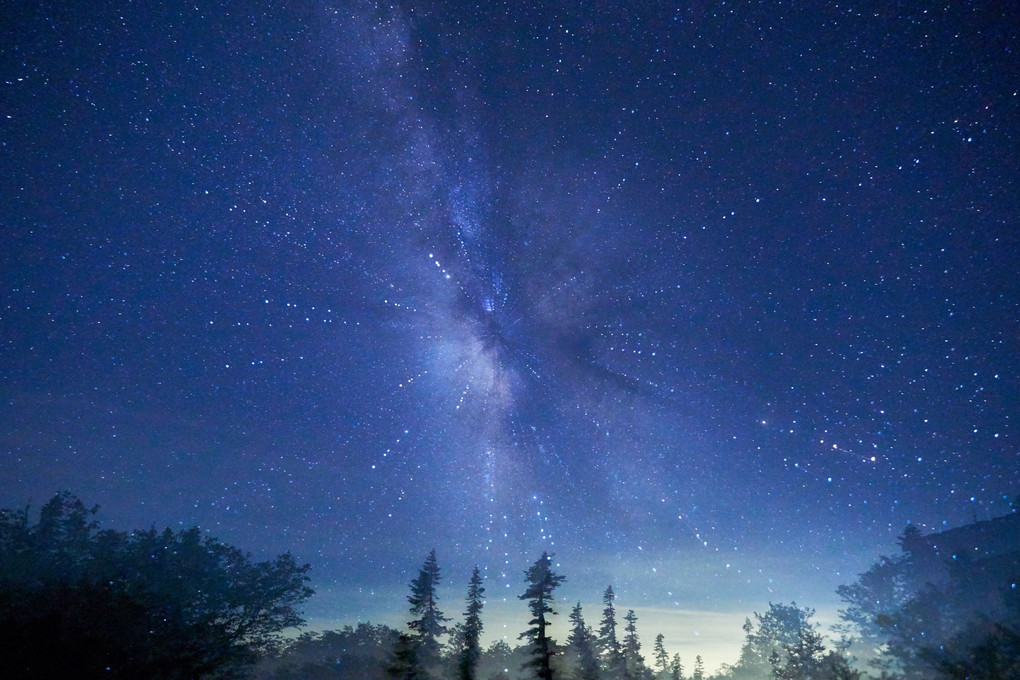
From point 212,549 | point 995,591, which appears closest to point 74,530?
point 212,549

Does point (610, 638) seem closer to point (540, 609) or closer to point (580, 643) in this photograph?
point (580, 643)

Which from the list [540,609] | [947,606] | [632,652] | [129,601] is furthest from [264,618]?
[947,606]

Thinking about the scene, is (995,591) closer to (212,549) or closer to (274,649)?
(274,649)

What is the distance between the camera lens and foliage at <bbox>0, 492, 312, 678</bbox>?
17609 millimetres

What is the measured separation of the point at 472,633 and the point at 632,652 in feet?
79.1

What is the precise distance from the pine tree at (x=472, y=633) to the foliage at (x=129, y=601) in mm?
12861

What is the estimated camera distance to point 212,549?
99.6 feet

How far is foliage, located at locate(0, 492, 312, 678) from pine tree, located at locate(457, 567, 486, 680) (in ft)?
42.2

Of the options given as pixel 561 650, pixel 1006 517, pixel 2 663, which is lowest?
pixel 2 663

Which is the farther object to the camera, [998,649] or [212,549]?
[212,549]

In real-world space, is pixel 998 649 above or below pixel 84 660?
above

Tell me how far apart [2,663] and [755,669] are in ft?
266

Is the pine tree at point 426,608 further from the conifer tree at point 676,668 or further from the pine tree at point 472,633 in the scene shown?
the conifer tree at point 676,668

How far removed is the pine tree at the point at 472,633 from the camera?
81.4 feet
